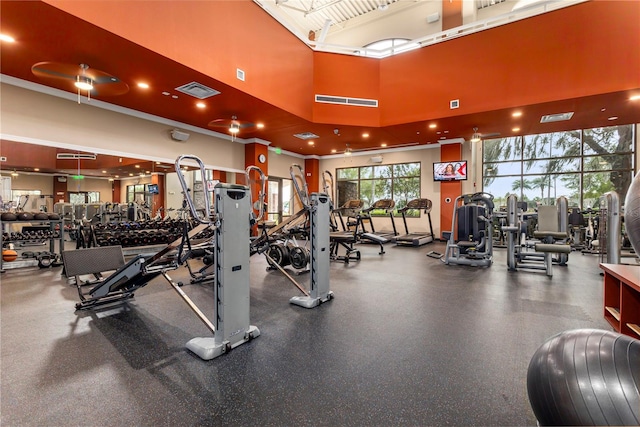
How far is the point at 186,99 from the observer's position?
6.15 m

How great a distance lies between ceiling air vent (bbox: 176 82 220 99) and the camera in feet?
17.8

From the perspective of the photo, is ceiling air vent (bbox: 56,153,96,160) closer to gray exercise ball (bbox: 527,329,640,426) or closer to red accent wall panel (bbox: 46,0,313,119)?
red accent wall panel (bbox: 46,0,313,119)

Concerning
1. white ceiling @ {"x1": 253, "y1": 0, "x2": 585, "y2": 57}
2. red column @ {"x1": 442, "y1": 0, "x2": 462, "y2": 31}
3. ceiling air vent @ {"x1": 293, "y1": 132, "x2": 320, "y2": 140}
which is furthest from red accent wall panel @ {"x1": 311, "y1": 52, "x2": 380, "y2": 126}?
red column @ {"x1": 442, "y1": 0, "x2": 462, "y2": 31}

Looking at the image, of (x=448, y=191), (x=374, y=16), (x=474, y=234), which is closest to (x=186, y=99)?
(x=474, y=234)

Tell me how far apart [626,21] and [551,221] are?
12.8 feet

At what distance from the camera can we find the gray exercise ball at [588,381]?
1.09 meters

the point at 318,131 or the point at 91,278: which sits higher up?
the point at 318,131

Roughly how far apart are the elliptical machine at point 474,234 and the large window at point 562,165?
5174 millimetres

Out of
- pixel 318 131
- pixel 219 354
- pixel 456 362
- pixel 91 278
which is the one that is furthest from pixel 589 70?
pixel 91 278

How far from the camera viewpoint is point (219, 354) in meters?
2.30

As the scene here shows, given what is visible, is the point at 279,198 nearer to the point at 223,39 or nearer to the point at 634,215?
the point at 223,39

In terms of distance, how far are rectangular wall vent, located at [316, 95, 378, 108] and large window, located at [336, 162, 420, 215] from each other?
414 centimetres

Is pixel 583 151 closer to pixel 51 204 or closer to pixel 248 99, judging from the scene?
pixel 248 99

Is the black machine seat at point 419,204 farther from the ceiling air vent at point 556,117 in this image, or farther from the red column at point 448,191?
the ceiling air vent at point 556,117
